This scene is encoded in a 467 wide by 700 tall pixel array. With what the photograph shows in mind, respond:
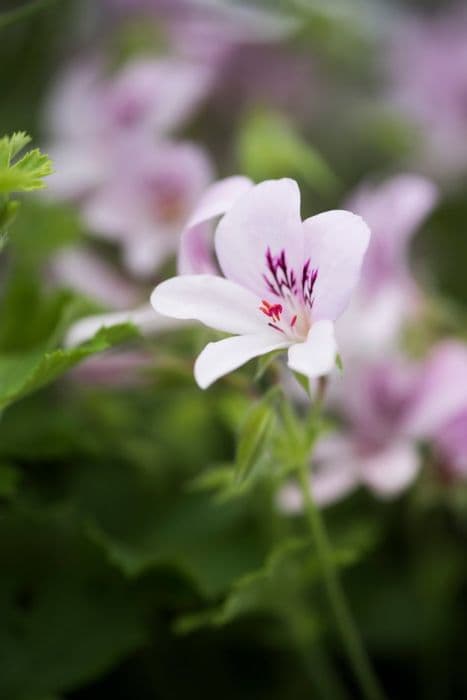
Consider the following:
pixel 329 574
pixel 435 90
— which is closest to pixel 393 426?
pixel 329 574

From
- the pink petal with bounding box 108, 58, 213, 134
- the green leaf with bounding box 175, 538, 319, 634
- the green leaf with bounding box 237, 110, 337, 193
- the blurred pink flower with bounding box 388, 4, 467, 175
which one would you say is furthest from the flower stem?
the blurred pink flower with bounding box 388, 4, 467, 175

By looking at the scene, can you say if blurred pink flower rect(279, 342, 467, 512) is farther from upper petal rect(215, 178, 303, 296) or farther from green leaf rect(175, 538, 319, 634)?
upper petal rect(215, 178, 303, 296)

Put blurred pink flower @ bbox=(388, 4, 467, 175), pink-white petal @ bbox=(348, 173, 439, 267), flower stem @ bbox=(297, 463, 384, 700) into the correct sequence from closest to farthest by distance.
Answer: flower stem @ bbox=(297, 463, 384, 700)
pink-white petal @ bbox=(348, 173, 439, 267)
blurred pink flower @ bbox=(388, 4, 467, 175)

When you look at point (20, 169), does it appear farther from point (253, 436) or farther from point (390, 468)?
point (390, 468)

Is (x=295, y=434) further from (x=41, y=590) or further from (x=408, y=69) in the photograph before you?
Result: (x=408, y=69)

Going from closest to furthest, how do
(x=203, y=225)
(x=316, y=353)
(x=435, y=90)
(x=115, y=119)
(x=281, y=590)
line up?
1. (x=316, y=353)
2. (x=203, y=225)
3. (x=281, y=590)
4. (x=115, y=119)
5. (x=435, y=90)

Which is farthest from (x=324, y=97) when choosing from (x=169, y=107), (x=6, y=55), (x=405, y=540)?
(x=405, y=540)

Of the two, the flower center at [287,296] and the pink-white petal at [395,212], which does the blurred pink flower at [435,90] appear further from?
the flower center at [287,296]
